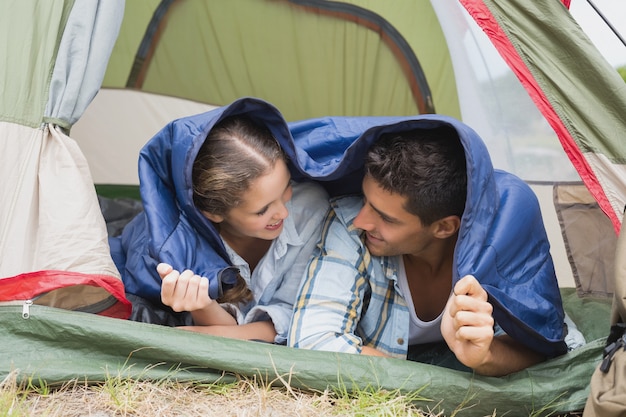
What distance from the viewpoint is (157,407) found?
1.41 meters

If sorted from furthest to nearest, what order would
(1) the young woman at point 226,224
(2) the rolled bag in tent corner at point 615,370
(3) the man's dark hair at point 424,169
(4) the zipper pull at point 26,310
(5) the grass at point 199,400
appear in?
1. (1) the young woman at point 226,224
2. (3) the man's dark hair at point 424,169
3. (4) the zipper pull at point 26,310
4. (5) the grass at point 199,400
5. (2) the rolled bag in tent corner at point 615,370

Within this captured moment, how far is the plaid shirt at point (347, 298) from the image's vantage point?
1626 millimetres

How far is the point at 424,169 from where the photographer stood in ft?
Result: 5.32

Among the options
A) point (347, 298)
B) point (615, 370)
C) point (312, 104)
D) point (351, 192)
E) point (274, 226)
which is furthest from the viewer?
point (312, 104)

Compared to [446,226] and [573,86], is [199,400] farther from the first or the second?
[573,86]

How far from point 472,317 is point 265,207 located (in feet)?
1.99

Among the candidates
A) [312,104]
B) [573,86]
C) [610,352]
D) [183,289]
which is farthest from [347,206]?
[312,104]

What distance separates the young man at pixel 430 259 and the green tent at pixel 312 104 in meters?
0.11

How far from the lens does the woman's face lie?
68.7 inches

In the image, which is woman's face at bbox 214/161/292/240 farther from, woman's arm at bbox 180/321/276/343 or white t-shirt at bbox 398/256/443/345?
white t-shirt at bbox 398/256/443/345

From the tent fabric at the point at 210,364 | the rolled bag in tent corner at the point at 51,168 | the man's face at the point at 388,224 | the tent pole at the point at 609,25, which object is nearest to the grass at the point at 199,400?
the tent fabric at the point at 210,364

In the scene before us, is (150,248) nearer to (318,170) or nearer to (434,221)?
(318,170)

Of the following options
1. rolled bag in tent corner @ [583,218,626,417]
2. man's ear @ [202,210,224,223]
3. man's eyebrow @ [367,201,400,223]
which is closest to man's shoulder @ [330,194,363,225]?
man's eyebrow @ [367,201,400,223]

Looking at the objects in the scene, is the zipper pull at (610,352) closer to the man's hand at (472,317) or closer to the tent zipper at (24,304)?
the man's hand at (472,317)
